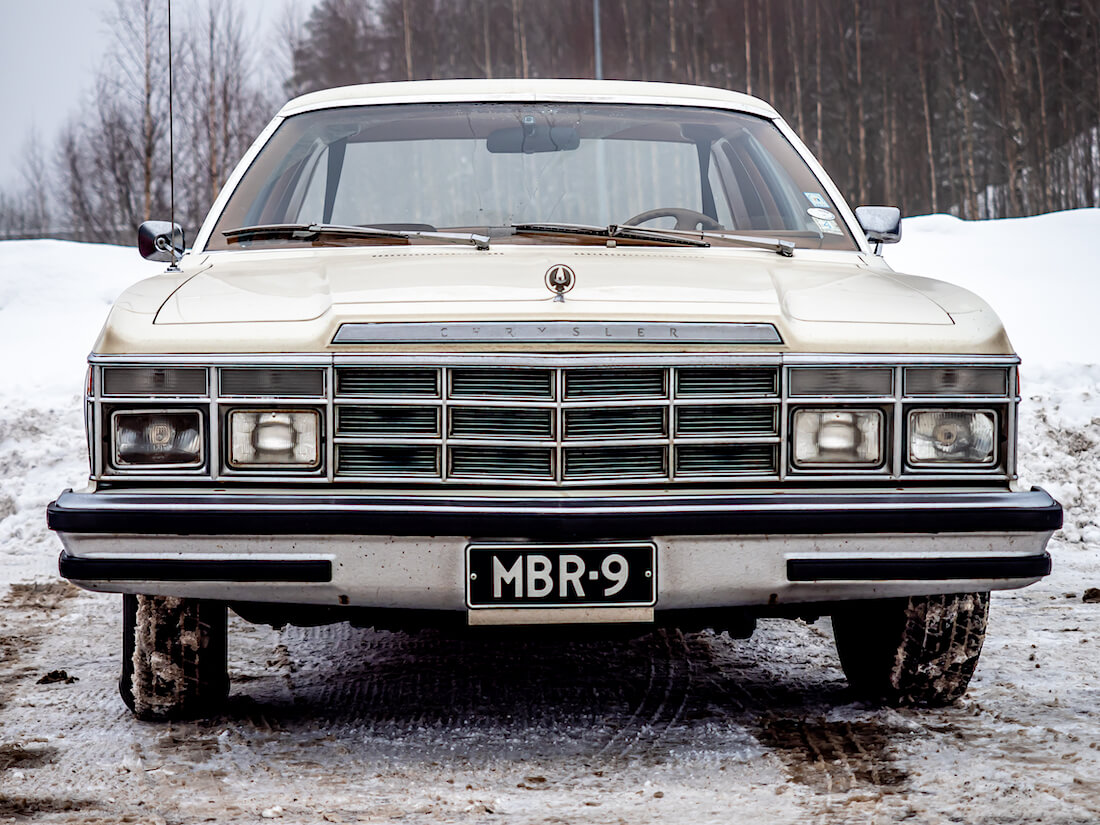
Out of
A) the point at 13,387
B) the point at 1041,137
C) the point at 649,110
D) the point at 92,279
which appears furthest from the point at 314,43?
the point at 649,110

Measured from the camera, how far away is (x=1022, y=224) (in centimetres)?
1534

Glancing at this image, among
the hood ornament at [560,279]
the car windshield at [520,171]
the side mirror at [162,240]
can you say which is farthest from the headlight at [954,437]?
the side mirror at [162,240]

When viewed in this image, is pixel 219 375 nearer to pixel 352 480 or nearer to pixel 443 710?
pixel 352 480

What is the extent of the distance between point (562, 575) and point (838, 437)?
0.76 m

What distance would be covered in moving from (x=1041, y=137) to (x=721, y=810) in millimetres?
38232

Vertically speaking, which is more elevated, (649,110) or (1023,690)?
(649,110)

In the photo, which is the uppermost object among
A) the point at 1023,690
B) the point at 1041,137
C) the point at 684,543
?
the point at 1041,137

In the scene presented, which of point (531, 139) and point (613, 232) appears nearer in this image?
point (613, 232)

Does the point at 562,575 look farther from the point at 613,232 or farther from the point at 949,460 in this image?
the point at 613,232

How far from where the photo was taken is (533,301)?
3143 millimetres

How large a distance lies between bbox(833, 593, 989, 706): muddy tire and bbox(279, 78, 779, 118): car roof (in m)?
1.97

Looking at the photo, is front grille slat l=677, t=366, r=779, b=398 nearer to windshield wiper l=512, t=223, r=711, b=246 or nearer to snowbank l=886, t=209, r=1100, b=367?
windshield wiper l=512, t=223, r=711, b=246

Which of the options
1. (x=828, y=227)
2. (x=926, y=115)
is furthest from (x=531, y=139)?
(x=926, y=115)

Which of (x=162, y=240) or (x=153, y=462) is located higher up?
(x=162, y=240)
